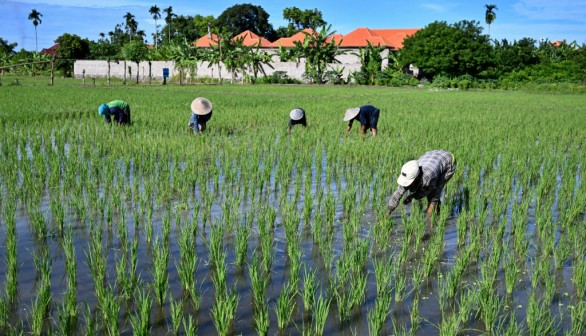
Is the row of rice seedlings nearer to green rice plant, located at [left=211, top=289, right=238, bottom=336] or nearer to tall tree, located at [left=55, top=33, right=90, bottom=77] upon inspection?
green rice plant, located at [left=211, top=289, right=238, bottom=336]

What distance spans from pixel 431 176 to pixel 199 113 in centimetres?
438

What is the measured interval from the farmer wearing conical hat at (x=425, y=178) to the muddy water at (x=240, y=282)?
290mm

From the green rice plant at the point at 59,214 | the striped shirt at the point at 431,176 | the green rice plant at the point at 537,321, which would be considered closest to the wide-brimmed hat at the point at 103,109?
the green rice plant at the point at 59,214

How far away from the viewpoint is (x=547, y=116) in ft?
41.1

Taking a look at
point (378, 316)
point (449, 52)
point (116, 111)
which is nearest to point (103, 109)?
point (116, 111)

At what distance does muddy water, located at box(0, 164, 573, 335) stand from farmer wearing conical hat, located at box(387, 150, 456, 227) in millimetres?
290

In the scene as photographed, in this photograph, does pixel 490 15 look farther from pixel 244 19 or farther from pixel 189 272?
pixel 189 272

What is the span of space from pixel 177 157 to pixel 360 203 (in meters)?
2.55

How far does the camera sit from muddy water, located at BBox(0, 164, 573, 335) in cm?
257

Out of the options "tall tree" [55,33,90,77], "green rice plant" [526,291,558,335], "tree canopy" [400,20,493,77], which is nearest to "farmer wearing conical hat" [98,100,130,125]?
"green rice plant" [526,291,558,335]

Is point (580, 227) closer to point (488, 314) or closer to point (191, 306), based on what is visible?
point (488, 314)

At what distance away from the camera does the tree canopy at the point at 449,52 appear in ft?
105

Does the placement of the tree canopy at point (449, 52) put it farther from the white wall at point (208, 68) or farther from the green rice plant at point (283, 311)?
the green rice plant at point (283, 311)

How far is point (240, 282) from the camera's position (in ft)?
9.99
